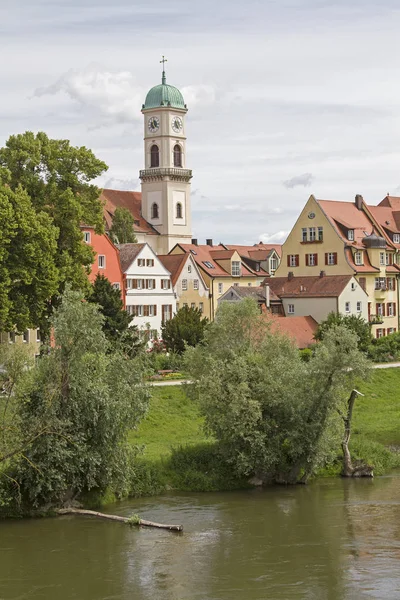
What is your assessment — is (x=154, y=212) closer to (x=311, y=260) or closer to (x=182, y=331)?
(x=311, y=260)

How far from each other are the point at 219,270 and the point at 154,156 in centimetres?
3109

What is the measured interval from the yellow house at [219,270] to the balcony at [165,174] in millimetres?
21016

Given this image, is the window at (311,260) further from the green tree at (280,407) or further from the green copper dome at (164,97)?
the green tree at (280,407)

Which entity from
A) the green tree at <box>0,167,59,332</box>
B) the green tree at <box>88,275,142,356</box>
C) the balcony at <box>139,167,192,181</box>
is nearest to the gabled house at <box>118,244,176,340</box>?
the green tree at <box>88,275,142,356</box>

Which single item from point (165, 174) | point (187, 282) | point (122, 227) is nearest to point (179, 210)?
point (165, 174)

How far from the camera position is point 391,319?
8944 cm

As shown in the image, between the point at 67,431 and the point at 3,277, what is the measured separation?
61.3ft

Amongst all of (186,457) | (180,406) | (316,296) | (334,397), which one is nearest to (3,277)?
(180,406)

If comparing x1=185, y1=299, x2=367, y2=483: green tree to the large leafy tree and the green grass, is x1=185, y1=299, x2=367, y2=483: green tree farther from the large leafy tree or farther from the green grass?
the large leafy tree

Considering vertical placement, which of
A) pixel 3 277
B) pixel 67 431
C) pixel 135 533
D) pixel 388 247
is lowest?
pixel 135 533

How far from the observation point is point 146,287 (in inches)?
3187

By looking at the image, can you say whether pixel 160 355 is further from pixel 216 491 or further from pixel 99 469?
pixel 99 469

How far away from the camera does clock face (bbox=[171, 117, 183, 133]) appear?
122106 millimetres

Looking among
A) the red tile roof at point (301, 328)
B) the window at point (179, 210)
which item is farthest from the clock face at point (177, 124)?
the red tile roof at point (301, 328)
